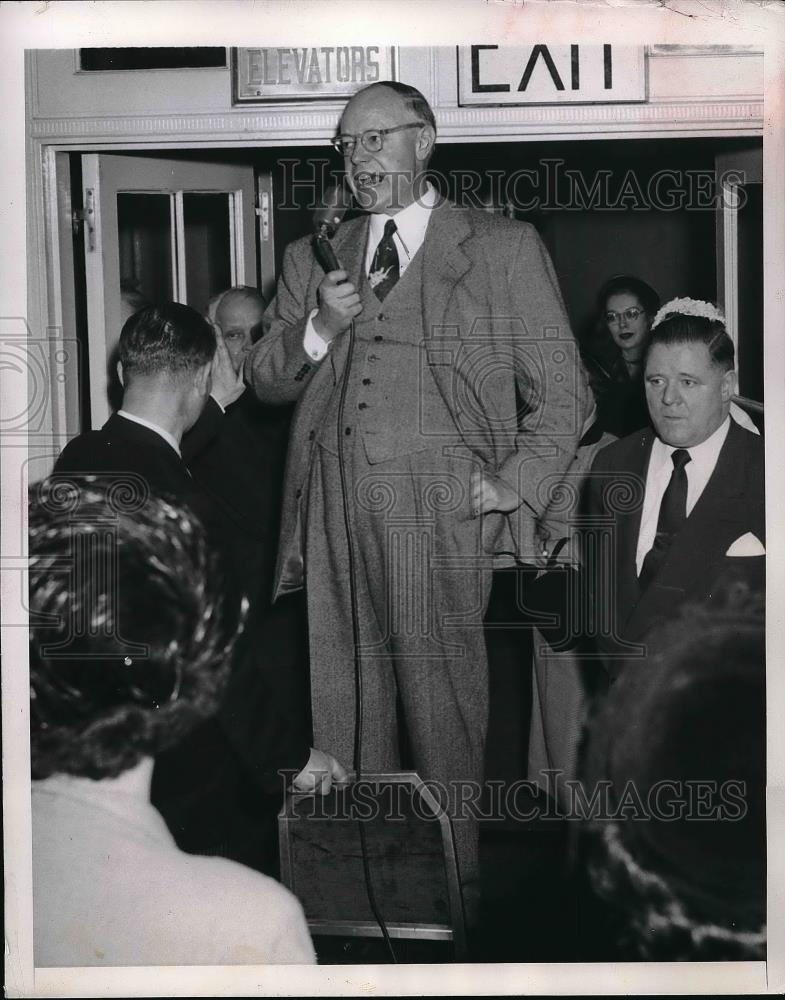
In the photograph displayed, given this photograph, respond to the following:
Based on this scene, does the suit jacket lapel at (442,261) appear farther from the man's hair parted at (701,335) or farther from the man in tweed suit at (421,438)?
the man's hair parted at (701,335)

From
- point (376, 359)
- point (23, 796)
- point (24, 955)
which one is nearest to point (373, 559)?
point (376, 359)

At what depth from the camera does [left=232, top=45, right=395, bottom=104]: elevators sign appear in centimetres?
291

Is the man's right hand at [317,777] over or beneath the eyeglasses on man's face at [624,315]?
beneath

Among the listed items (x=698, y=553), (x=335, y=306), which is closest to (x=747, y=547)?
(x=698, y=553)

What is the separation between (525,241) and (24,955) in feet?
5.53

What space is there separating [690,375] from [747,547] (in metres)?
0.35

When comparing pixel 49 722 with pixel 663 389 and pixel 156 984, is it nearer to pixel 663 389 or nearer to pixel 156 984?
pixel 156 984

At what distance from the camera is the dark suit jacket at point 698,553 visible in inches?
116

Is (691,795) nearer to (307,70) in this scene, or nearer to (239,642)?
(239,642)

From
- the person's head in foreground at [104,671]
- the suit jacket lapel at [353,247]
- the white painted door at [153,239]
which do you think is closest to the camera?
the person's head in foreground at [104,671]

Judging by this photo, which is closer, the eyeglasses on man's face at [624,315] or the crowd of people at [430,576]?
the crowd of people at [430,576]

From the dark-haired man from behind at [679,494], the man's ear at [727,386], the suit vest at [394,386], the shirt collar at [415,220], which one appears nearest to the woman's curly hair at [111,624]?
the suit vest at [394,386]

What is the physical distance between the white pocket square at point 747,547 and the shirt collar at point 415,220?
85 cm

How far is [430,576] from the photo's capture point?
2961 millimetres
